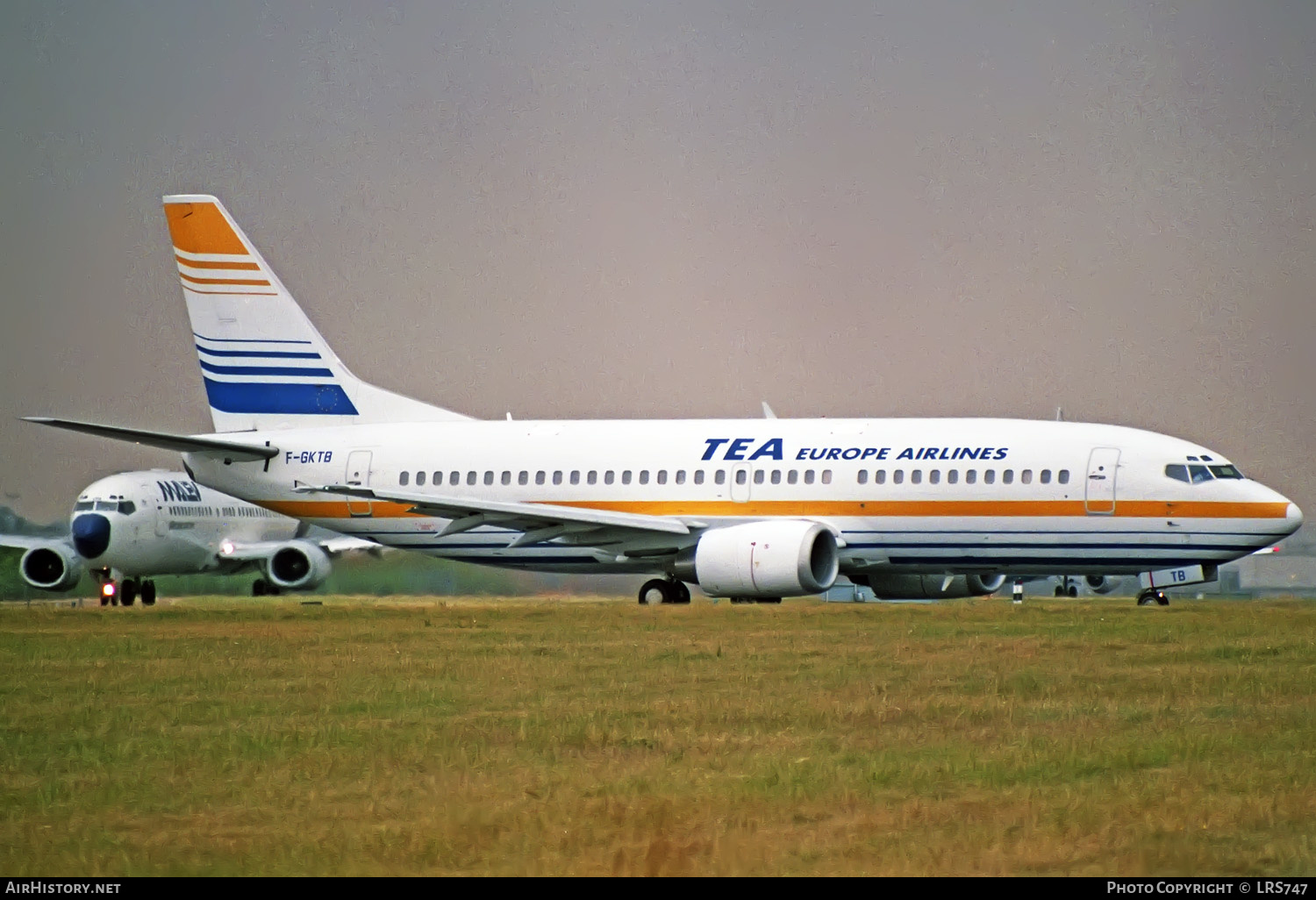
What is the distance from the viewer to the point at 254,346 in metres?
37.6

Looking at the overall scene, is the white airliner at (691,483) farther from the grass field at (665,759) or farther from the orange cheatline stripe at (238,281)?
the grass field at (665,759)

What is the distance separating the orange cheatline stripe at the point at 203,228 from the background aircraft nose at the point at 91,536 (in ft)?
29.6

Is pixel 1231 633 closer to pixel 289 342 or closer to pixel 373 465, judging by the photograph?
pixel 373 465

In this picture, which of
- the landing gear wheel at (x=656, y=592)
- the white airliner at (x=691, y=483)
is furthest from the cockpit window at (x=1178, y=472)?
the landing gear wheel at (x=656, y=592)

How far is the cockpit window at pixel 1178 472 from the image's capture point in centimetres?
3056

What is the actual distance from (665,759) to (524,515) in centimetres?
2158

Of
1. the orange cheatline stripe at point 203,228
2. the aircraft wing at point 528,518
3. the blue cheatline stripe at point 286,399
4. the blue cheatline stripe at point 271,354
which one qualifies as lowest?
the aircraft wing at point 528,518

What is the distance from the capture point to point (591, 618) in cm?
2822

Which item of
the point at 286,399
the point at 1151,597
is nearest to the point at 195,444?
the point at 286,399

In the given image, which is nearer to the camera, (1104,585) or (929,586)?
(929,586)

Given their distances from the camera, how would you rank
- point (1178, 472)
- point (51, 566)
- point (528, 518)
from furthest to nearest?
1. point (51, 566)
2. point (528, 518)
3. point (1178, 472)

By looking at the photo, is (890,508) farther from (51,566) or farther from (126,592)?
(51,566)

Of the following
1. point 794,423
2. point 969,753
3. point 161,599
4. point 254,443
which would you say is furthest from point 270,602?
point 969,753
